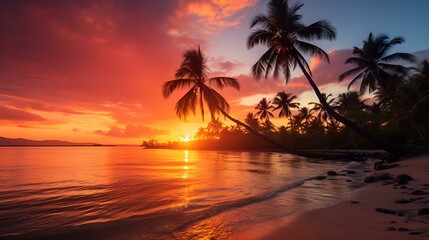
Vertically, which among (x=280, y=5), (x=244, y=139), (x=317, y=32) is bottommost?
(x=244, y=139)

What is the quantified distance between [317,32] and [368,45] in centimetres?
1065

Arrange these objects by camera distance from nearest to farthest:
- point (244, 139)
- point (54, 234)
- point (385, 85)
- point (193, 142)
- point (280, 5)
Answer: point (54, 234) < point (280, 5) < point (385, 85) < point (244, 139) < point (193, 142)

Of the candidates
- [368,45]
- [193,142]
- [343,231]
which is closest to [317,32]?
[368,45]

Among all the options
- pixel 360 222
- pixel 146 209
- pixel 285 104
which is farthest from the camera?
pixel 285 104

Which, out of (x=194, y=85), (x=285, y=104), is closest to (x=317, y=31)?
(x=194, y=85)

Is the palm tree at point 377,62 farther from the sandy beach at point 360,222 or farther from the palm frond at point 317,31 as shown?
the sandy beach at point 360,222

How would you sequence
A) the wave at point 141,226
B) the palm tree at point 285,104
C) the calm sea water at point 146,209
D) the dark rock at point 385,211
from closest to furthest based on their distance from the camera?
the wave at point 141,226
the calm sea water at point 146,209
the dark rock at point 385,211
the palm tree at point 285,104

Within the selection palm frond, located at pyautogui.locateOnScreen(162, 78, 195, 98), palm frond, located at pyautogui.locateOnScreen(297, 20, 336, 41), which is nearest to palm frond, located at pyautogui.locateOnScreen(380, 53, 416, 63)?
palm frond, located at pyautogui.locateOnScreen(297, 20, 336, 41)

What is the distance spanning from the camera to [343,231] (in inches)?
154

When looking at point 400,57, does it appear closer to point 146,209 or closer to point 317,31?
point 317,31

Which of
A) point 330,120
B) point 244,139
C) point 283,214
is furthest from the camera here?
point 244,139

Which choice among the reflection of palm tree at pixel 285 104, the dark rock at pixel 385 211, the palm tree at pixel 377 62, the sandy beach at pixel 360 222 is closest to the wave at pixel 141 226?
the sandy beach at pixel 360 222

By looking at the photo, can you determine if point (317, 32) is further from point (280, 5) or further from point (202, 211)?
point (202, 211)

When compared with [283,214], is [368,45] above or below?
above
